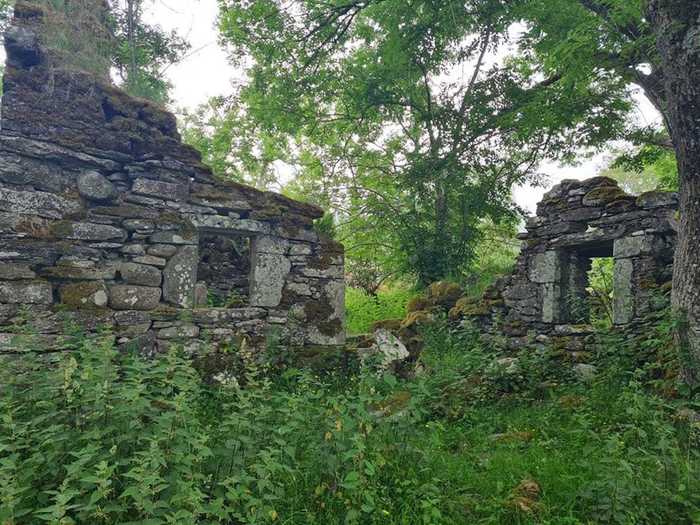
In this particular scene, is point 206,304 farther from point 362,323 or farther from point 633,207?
point 633,207

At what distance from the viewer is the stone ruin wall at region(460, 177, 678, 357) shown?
20.0ft

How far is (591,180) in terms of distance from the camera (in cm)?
705

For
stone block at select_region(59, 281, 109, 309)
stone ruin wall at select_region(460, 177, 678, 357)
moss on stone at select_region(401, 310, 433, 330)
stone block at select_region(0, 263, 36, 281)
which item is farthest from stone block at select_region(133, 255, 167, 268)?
stone ruin wall at select_region(460, 177, 678, 357)

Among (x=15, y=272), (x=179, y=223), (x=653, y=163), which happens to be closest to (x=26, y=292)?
(x=15, y=272)

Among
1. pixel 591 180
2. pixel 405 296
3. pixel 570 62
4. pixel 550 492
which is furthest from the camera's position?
pixel 405 296

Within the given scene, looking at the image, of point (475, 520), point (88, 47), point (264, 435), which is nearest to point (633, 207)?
point (475, 520)

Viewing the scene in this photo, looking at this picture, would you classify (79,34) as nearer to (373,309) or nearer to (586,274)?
(373,309)

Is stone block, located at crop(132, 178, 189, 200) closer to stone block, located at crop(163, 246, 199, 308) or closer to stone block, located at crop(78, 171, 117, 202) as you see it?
stone block, located at crop(78, 171, 117, 202)

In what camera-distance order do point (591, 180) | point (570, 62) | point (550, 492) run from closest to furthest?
point (550, 492) < point (570, 62) < point (591, 180)

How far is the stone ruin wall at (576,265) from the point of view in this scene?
6082mm

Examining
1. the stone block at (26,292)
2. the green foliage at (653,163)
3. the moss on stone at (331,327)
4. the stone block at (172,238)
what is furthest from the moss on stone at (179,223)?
the green foliage at (653,163)

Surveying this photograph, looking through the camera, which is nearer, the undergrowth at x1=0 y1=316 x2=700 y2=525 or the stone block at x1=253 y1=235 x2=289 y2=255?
the undergrowth at x1=0 y1=316 x2=700 y2=525

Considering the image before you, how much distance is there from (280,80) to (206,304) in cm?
602

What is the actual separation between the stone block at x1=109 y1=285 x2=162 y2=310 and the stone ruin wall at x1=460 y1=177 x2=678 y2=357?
4741mm
